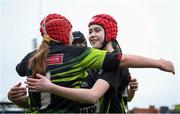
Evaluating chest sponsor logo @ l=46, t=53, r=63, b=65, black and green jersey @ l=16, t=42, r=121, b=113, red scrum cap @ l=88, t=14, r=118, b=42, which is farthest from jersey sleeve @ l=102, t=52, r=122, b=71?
red scrum cap @ l=88, t=14, r=118, b=42

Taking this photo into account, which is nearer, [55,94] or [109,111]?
[55,94]

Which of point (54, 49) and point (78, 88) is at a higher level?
point (54, 49)

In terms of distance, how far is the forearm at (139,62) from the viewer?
4477 mm

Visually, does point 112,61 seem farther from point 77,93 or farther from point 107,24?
point 107,24

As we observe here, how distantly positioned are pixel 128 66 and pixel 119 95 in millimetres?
Answer: 573

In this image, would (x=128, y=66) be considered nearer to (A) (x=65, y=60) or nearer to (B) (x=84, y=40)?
(A) (x=65, y=60)

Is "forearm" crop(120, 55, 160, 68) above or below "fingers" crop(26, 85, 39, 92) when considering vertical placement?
above

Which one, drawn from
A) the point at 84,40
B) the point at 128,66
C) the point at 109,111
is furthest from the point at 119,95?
the point at 84,40

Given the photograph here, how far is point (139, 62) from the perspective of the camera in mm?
4477

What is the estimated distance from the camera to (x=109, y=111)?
5008 millimetres

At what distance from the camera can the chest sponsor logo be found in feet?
15.1

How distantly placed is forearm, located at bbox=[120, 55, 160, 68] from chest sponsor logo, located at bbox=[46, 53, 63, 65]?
0.54m

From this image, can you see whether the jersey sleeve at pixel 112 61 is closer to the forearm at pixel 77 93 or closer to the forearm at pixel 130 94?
the forearm at pixel 77 93

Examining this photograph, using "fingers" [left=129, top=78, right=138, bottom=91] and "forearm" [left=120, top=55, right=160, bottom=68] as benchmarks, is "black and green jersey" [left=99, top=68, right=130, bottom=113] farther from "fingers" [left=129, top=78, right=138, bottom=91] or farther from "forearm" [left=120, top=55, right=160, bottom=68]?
"fingers" [left=129, top=78, right=138, bottom=91]
